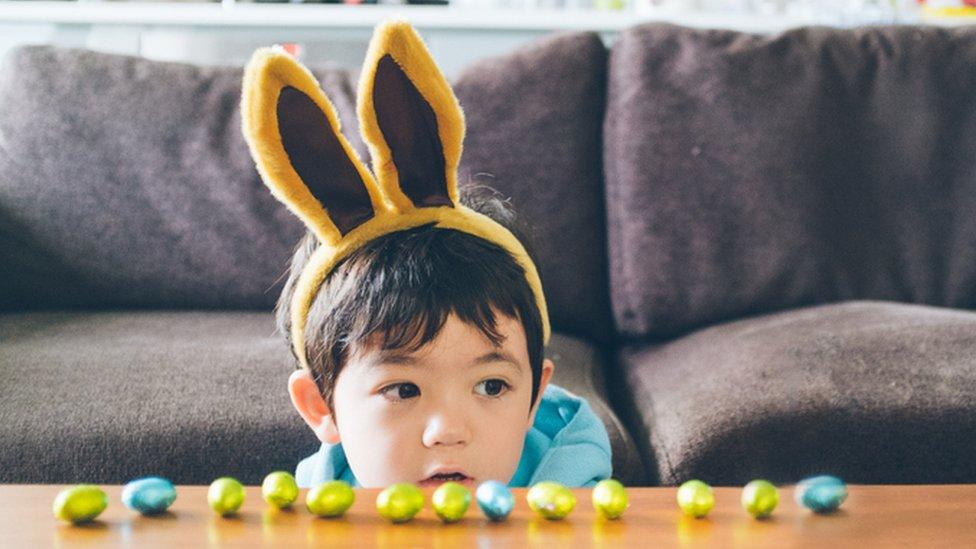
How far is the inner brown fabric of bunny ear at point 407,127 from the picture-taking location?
78 centimetres

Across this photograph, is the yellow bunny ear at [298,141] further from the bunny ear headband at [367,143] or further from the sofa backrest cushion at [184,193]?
the sofa backrest cushion at [184,193]

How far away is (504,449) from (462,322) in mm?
120

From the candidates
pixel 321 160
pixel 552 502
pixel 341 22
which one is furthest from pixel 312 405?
pixel 341 22

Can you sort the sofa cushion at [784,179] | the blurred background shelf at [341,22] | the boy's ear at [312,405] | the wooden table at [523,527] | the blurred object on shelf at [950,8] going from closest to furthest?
the wooden table at [523,527]
the boy's ear at [312,405]
the sofa cushion at [784,179]
the blurred background shelf at [341,22]
the blurred object on shelf at [950,8]

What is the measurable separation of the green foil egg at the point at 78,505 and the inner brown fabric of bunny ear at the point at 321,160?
0.30 metres

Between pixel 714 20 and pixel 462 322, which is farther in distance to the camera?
pixel 714 20

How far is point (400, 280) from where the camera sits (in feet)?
2.75

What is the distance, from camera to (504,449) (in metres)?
0.85

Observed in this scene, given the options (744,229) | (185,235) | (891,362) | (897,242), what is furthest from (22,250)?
(897,242)

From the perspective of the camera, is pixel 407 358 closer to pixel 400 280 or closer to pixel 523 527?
pixel 400 280

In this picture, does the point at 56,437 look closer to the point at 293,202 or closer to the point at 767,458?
the point at 293,202

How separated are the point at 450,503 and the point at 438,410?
7.6 inches

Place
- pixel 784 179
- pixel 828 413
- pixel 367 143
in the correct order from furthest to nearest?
pixel 784 179 < pixel 828 413 < pixel 367 143

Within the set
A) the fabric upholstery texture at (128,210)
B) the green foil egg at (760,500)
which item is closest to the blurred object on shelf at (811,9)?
the fabric upholstery texture at (128,210)
